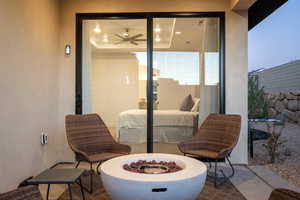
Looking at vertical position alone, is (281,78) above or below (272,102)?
above

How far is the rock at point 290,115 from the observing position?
422 cm

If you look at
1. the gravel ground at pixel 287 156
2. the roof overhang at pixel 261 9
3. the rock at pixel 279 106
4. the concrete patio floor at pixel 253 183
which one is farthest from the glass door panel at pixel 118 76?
the rock at pixel 279 106

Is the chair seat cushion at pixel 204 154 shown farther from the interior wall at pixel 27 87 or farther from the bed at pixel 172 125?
the interior wall at pixel 27 87

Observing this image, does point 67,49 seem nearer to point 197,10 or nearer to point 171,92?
point 171,92

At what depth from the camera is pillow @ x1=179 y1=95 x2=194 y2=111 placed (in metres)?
4.03

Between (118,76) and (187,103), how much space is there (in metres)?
3.43

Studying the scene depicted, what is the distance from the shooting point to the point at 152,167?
7.57 ft

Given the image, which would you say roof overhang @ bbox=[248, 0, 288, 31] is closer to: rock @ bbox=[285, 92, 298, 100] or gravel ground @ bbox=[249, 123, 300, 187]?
rock @ bbox=[285, 92, 298, 100]

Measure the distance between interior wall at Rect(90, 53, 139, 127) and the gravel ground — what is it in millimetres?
2717

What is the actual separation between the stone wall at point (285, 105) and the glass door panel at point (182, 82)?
1.22 metres

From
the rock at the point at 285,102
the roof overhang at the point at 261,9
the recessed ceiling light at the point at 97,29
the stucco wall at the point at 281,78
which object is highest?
the roof overhang at the point at 261,9

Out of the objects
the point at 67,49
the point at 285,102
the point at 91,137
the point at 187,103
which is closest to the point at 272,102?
the point at 285,102

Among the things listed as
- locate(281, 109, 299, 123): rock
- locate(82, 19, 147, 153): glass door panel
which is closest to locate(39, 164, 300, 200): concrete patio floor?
locate(281, 109, 299, 123): rock

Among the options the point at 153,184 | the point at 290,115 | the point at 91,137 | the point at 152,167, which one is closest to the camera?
the point at 153,184
